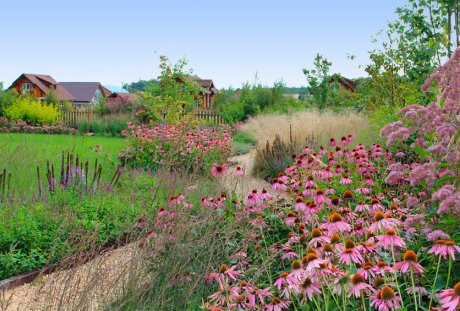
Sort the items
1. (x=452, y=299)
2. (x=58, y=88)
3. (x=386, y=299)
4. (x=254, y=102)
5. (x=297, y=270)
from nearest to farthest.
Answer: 1. (x=452, y=299)
2. (x=386, y=299)
3. (x=297, y=270)
4. (x=254, y=102)
5. (x=58, y=88)

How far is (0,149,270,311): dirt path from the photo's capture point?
2.38 metres

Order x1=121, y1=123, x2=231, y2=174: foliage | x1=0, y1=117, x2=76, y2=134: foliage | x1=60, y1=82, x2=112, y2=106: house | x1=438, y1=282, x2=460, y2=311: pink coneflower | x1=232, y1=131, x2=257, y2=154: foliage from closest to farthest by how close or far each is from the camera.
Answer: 1. x1=438, y1=282, x2=460, y2=311: pink coneflower
2. x1=121, y1=123, x2=231, y2=174: foliage
3. x1=232, y1=131, x2=257, y2=154: foliage
4. x1=0, y1=117, x2=76, y2=134: foliage
5. x1=60, y1=82, x2=112, y2=106: house

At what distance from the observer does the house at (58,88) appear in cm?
5228

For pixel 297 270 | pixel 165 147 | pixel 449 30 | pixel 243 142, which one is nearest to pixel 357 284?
pixel 297 270

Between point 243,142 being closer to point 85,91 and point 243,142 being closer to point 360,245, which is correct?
point 360,245

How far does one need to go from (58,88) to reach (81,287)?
58.2m

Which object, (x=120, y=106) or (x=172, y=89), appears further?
(x=120, y=106)

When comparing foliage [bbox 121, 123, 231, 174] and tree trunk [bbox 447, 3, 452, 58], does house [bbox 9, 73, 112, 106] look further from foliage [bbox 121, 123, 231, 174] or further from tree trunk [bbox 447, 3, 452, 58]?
tree trunk [bbox 447, 3, 452, 58]

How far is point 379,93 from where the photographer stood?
12.5m

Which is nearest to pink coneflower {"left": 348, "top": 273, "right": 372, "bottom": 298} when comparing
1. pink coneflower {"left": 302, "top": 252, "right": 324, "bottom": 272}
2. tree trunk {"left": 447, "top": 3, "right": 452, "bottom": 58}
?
pink coneflower {"left": 302, "top": 252, "right": 324, "bottom": 272}

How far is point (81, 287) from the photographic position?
3.87 metres

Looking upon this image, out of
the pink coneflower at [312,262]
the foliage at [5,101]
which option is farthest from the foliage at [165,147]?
the foliage at [5,101]

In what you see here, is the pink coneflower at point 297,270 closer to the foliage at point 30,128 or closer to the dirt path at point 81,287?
the dirt path at point 81,287

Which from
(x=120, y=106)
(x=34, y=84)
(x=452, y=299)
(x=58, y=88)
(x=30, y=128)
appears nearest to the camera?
(x=452, y=299)
